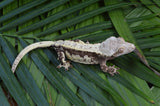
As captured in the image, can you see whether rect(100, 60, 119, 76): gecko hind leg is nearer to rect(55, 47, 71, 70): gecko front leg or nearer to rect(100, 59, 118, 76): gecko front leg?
rect(100, 59, 118, 76): gecko front leg

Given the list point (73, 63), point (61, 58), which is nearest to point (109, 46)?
point (73, 63)

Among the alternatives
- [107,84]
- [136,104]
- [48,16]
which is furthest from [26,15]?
[136,104]

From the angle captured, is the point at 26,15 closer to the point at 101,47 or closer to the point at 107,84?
the point at 101,47

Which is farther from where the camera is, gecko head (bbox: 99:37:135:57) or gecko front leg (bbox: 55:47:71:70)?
gecko front leg (bbox: 55:47:71:70)

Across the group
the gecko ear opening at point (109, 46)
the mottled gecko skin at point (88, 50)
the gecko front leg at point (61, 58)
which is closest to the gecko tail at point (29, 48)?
the mottled gecko skin at point (88, 50)

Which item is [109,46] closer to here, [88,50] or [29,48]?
[88,50]

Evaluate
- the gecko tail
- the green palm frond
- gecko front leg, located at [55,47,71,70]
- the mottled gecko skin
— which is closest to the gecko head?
the mottled gecko skin

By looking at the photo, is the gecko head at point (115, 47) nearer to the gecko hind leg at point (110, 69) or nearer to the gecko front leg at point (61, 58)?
the gecko hind leg at point (110, 69)
